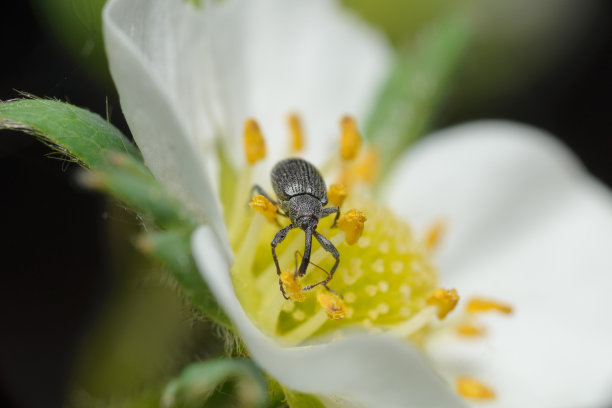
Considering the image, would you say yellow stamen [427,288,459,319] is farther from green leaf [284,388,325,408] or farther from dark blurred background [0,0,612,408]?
dark blurred background [0,0,612,408]

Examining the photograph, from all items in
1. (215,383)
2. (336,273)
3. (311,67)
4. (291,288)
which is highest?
(311,67)

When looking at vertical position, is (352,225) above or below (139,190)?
above

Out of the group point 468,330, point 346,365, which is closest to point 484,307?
point 468,330

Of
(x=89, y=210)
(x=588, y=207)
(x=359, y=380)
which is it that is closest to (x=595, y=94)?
(x=588, y=207)

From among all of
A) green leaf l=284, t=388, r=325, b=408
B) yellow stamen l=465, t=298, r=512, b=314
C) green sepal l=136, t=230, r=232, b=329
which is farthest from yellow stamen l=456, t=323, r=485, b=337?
green sepal l=136, t=230, r=232, b=329

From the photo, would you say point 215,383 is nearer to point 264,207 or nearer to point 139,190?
point 139,190

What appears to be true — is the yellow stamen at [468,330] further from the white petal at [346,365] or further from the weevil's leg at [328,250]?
the white petal at [346,365]

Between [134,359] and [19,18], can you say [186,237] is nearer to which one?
[134,359]
